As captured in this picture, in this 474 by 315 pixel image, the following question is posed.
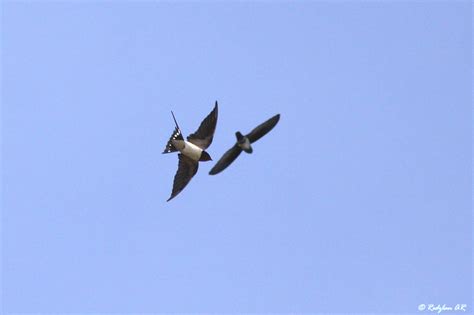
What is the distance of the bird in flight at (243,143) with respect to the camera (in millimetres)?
12672

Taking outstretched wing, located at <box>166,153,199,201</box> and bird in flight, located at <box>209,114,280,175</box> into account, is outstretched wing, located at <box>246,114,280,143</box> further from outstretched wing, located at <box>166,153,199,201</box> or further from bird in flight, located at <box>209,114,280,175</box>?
outstretched wing, located at <box>166,153,199,201</box>

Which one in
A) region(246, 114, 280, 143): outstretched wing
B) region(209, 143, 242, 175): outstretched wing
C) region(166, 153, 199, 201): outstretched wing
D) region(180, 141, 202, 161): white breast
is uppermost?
region(180, 141, 202, 161): white breast

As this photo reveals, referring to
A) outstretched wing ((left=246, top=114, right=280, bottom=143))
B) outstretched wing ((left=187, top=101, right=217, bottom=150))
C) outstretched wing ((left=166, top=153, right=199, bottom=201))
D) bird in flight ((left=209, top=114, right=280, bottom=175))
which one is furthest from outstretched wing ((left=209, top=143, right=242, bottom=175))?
outstretched wing ((left=166, top=153, right=199, bottom=201))

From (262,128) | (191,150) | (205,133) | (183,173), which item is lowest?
(262,128)

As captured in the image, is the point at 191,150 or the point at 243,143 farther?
the point at 191,150

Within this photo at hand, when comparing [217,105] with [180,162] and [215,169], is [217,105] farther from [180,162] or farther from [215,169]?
[215,169]

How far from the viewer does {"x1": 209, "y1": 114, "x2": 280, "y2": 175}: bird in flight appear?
41.6 ft

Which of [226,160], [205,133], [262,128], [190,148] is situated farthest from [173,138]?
[262,128]

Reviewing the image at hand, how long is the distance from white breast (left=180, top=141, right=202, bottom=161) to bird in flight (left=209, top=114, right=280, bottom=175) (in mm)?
2874

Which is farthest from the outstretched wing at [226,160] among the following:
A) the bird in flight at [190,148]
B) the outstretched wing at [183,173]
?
the outstretched wing at [183,173]

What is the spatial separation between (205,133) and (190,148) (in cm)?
48

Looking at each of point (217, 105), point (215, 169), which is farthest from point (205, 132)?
point (215, 169)

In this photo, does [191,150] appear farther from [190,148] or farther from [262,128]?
[262,128]

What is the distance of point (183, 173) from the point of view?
16359 mm
